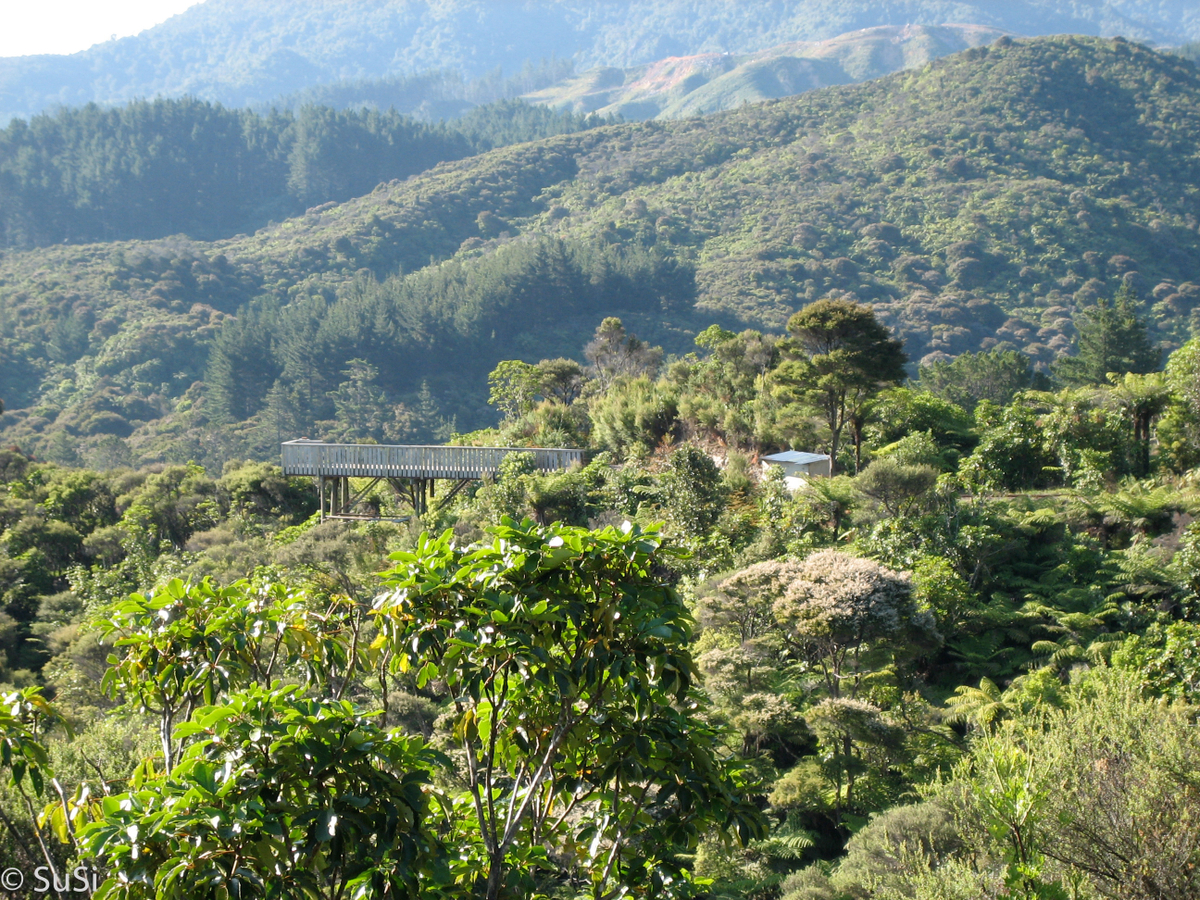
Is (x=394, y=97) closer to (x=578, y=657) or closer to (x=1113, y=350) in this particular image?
(x=1113, y=350)

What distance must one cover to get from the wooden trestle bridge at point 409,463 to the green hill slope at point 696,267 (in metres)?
31.4

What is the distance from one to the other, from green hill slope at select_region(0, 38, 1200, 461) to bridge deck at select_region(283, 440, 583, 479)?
103 feet

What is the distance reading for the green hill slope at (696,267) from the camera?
176 feet

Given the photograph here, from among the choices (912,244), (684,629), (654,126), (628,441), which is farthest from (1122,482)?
(654,126)

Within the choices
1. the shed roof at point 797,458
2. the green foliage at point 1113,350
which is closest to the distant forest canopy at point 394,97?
the green foliage at point 1113,350

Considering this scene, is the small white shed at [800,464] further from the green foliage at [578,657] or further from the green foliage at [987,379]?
the green foliage at [987,379]

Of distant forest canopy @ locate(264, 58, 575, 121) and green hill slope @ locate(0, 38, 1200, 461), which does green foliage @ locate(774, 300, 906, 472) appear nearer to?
green hill slope @ locate(0, 38, 1200, 461)

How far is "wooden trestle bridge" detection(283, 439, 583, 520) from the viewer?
60.7ft

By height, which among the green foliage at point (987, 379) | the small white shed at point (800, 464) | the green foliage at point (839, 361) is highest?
the green foliage at point (839, 361)

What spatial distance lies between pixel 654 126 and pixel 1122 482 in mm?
85128

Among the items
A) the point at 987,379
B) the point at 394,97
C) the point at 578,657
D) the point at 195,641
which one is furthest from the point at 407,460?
the point at 394,97

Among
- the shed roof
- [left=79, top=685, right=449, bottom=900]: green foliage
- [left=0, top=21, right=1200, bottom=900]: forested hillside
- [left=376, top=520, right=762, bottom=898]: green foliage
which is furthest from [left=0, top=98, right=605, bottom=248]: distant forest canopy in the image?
[left=79, top=685, right=449, bottom=900]: green foliage

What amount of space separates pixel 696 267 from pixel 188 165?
205 feet

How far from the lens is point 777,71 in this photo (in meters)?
167
